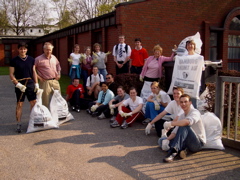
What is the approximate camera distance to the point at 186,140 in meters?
4.73

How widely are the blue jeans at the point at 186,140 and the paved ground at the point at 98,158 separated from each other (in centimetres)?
20

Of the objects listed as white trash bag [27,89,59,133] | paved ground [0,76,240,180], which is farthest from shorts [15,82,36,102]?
paved ground [0,76,240,180]

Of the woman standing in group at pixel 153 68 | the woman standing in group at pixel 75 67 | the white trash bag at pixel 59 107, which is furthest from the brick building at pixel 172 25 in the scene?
the white trash bag at pixel 59 107

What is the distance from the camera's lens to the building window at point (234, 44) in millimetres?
14883

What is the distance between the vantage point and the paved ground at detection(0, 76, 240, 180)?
13.5 ft

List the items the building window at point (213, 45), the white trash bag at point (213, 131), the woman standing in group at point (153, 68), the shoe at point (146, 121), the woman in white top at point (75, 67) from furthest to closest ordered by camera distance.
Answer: the building window at point (213, 45)
the woman in white top at point (75, 67)
the woman standing in group at point (153, 68)
the shoe at point (146, 121)
the white trash bag at point (213, 131)

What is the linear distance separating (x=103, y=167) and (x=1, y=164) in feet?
5.32

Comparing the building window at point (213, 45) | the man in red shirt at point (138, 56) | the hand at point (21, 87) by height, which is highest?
the building window at point (213, 45)

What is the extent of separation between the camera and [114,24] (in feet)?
39.0

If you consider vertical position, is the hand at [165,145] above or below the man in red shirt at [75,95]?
below

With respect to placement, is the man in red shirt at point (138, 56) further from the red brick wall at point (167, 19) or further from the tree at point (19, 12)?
the tree at point (19, 12)

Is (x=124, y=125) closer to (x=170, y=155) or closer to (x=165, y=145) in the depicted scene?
(x=165, y=145)

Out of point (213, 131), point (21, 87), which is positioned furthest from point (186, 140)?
point (21, 87)

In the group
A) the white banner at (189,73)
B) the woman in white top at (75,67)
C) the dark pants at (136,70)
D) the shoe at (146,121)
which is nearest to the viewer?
the white banner at (189,73)
